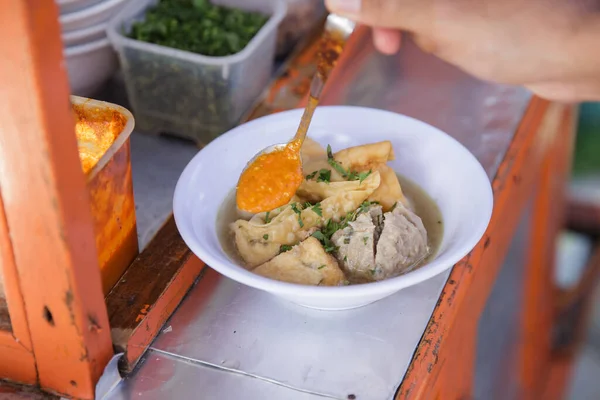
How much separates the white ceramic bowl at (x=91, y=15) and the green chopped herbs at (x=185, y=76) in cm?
6

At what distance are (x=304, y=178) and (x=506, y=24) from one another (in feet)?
1.58

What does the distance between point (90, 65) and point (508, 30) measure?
0.94 m

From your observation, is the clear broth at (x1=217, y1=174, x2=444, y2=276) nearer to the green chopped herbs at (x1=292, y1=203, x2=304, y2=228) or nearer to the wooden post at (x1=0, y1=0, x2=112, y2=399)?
the green chopped herbs at (x1=292, y1=203, x2=304, y2=228)

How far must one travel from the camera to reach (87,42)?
1555mm

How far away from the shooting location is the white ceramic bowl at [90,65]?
4.90 ft

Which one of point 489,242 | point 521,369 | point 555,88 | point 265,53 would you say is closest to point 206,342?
point 489,242

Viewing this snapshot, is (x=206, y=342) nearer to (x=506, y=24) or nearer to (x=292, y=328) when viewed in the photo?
(x=292, y=328)

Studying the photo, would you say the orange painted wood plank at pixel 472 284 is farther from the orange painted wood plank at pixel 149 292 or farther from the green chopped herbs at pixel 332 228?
the orange painted wood plank at pixel 149 292

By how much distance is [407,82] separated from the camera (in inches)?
72.7

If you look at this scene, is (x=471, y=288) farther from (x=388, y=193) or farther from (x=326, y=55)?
(x=326, y=55)

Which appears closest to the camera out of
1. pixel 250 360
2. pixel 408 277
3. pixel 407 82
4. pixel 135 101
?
pixel 408 277

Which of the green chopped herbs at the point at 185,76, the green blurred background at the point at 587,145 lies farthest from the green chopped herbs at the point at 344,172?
the green blurred background at the point at 587,145

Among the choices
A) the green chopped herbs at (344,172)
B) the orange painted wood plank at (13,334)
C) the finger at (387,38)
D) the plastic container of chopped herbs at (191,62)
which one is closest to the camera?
the orange painted wood plank at (13,334)

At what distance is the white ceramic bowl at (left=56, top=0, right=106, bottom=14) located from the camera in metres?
1.43
